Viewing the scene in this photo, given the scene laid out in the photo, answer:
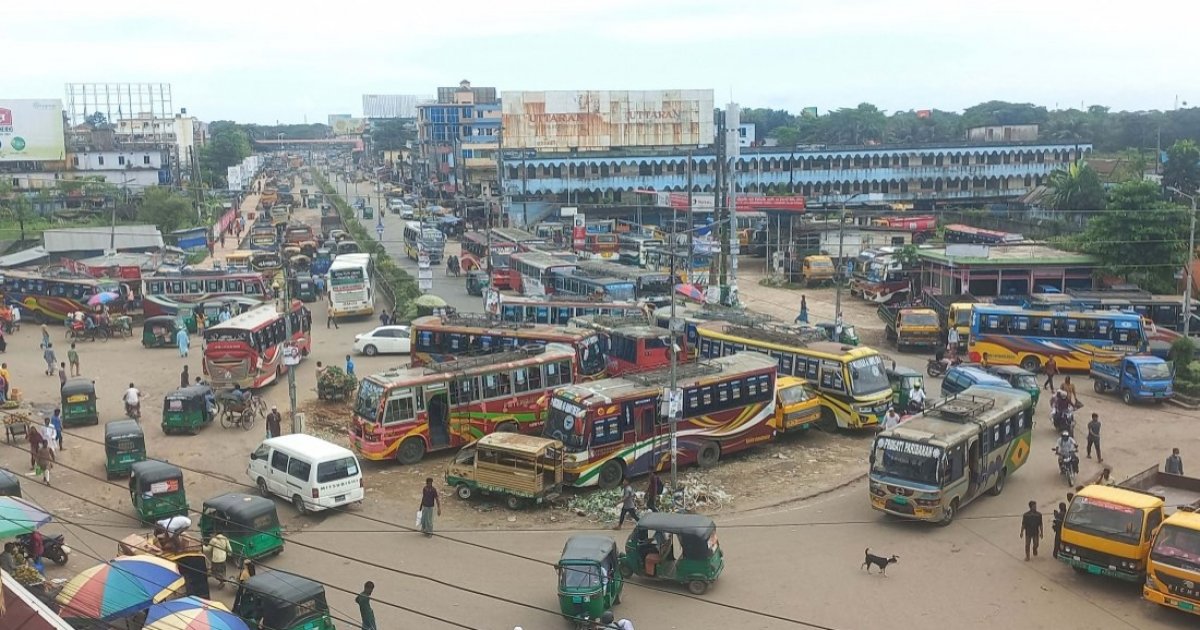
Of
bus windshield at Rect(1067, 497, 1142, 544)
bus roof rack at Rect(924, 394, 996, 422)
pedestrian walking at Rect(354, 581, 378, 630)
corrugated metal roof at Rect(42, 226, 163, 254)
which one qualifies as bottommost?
pedestrian walking at Rect(354, 581, 378, 630)

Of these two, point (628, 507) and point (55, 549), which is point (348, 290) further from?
point (628, 507)

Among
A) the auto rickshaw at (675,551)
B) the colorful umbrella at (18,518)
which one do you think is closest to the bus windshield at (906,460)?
the auto rickshaw at (675,551)

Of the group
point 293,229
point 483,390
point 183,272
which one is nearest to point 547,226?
point 293,229

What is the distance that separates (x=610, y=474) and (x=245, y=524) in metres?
7.65

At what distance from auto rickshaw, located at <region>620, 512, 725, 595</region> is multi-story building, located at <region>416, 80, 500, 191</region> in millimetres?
78594

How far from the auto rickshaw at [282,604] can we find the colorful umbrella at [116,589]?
1166 mm

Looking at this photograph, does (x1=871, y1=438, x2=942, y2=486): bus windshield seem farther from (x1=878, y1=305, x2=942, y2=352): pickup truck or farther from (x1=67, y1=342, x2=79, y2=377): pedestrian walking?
(x1=67, y1=342, x2=79, y2=377): pedestrian walking

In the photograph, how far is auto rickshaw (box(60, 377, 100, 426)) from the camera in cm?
2812

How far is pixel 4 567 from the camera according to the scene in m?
16.9

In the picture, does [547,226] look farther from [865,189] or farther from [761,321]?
[761,321]

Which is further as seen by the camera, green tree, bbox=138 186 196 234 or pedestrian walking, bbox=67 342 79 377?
green tree, bbox=138 186 196 234

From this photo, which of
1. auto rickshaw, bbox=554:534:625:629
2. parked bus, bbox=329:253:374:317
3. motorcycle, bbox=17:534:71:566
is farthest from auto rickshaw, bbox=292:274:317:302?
auto rickshaw, bbox=554:534:625:629

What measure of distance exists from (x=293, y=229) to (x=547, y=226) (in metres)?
17.7

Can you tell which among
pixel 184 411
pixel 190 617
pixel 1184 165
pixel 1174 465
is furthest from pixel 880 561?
pixel 1184 165
